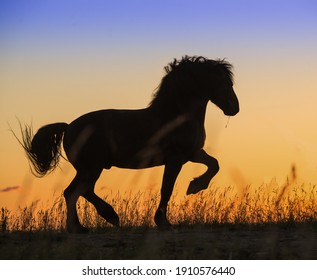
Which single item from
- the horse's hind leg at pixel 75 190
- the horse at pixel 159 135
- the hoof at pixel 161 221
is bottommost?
the hoof at pixel 161 221

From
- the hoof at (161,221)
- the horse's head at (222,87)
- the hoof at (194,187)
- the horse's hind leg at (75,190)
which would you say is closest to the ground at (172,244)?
→ the hoof at (161,221)

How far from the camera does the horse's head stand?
36.4 ft

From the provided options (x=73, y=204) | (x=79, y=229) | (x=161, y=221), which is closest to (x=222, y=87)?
(x=161, y=221)

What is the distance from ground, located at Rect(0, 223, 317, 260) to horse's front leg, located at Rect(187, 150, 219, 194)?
731 mm

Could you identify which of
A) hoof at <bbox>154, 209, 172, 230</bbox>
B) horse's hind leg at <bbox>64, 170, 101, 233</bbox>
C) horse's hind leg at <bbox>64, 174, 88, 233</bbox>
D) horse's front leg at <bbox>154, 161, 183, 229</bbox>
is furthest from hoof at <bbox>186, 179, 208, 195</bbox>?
horse's hind leg at <bbox>64, 174, 88, 233</bbox>

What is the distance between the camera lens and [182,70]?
11.1 metres

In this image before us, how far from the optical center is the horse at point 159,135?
1068 cm

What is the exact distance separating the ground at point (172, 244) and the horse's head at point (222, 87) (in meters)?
1.99

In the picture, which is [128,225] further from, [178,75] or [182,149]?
[178,75]

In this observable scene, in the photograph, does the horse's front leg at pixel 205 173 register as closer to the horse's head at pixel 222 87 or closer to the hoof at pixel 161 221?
the hoof at pixel 161 221
